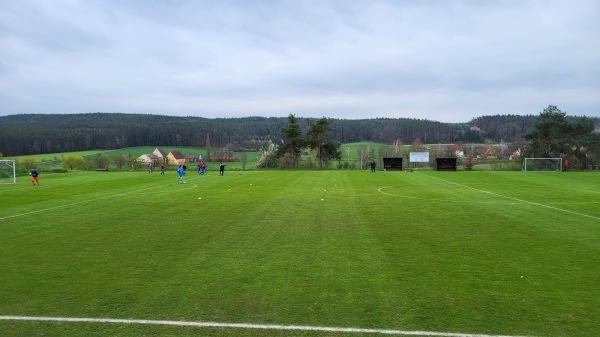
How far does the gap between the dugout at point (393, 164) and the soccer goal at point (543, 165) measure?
15466 millimetres

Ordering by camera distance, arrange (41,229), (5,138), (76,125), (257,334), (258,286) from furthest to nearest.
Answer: (76,125) < (5,138) < (41,229) < (258,286) < (257,334)

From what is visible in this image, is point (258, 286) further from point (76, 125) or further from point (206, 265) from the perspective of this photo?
point (76, 125)

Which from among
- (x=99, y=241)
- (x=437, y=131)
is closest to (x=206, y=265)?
(x=99, y=241)

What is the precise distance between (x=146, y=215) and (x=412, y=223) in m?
9.41

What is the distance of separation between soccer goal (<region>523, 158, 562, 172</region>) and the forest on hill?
4795 cm

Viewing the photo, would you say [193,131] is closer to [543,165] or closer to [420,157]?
[420,157]

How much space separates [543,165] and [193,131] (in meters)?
89.7

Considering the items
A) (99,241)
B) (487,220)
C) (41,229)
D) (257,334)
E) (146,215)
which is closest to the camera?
(257,334)

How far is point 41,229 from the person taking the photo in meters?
12.5

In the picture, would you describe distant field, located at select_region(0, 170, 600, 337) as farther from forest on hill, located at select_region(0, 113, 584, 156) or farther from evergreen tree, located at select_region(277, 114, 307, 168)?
forest on hill, located at select_region(0, 113, 584, 156)

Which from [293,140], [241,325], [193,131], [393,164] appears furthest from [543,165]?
[193,131]

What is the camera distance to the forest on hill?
3997 inches

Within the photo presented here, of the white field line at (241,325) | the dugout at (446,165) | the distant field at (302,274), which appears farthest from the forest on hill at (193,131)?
the white field line at (241,325)

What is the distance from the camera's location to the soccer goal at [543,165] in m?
53.5
